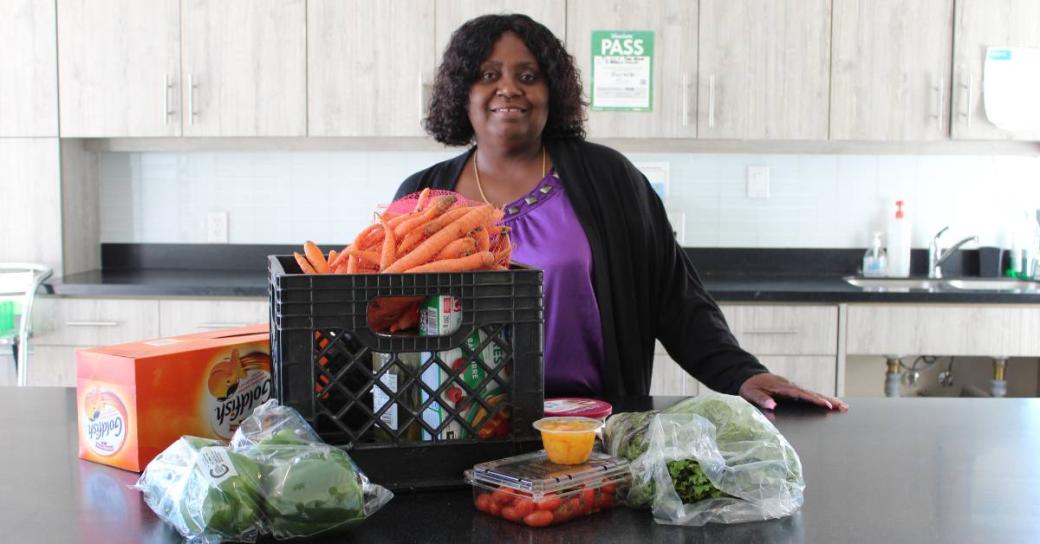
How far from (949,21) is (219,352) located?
3341 millimetres

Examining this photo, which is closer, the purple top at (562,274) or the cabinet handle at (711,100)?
the purple top at (562,274)

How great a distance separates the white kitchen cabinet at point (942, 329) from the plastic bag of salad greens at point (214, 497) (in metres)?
2.90

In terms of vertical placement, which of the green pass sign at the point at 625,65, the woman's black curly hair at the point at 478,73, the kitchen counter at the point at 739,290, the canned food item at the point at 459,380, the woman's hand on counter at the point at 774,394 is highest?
the green pass sign at the point at 625,65

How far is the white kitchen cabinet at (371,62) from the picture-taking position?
3752mm

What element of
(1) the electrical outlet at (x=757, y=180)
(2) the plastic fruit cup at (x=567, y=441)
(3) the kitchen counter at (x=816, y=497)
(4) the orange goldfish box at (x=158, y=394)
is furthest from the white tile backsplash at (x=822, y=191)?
(2) the plastic fruit cup at (x=567, y=441)

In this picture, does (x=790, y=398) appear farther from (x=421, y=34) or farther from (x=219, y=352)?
(x=421, y=34)

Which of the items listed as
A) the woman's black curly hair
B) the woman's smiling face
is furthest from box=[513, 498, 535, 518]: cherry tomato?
the woman's black curly hair

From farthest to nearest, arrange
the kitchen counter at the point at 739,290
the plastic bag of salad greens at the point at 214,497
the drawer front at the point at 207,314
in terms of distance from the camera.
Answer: the drawer front at the point at 207,314 → the kitchen counter at the point at 739,290 → the plastic bag of salad greens at the point at 214,497

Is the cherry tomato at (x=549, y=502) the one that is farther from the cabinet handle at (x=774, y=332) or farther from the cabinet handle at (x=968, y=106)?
the cabinet handle at (x=968, y=106)

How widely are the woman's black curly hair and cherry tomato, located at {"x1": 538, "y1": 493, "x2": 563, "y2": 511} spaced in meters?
1.29

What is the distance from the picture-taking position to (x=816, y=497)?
1106 millimetres

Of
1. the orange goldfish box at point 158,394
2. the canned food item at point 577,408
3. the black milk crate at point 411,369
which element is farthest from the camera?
the canned food item at point 577,408

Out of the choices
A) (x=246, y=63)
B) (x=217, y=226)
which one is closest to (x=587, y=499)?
(x=246, y=63)

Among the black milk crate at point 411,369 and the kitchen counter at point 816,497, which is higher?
the black milk crate at point 411,369
